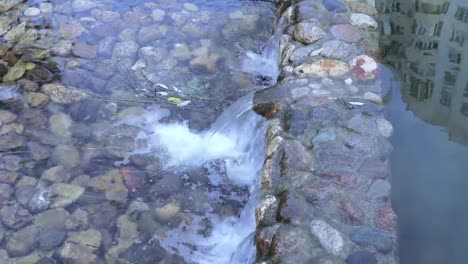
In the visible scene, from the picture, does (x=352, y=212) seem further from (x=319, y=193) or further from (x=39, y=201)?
(x=39, y=201)

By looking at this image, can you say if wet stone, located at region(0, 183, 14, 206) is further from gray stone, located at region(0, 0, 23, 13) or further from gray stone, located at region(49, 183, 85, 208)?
gray stone, located at region(0, 0, 23, 13)

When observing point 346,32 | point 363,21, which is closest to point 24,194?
point 346,32

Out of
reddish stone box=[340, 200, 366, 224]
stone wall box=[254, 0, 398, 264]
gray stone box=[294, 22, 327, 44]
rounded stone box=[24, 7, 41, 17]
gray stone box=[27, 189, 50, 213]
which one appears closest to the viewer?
stone wall box=[254, 0, 398, 264]

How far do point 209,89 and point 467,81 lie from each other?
2.28m

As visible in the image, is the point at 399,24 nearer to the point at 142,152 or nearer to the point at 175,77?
the point at 175,77

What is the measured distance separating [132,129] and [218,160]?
839mm

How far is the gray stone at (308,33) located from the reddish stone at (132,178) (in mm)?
1840

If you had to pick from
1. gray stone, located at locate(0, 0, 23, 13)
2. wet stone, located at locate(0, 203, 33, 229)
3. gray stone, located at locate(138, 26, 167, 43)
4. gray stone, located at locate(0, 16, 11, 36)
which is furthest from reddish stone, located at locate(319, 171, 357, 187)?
gray stone, located at locate(0, 0, 23, 13)

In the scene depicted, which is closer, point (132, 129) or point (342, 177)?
point (342, 177)

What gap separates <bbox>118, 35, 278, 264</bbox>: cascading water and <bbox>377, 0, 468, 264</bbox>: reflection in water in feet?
3.34

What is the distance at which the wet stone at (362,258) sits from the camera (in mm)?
2867

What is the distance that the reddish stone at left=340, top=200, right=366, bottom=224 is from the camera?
310 cm

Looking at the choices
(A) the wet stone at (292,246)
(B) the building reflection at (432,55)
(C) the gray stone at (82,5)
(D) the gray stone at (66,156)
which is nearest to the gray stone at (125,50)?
(C) the gray stone at (82,5)

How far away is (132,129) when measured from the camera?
4.48 metres
